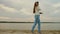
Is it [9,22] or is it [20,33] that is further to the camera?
[9,22]

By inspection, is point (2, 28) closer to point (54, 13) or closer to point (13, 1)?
point (13, 1)

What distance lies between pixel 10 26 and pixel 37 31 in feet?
2.38

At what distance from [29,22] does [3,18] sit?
66cm

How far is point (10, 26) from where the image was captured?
13.3ft

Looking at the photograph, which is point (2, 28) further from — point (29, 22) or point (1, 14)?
point (29, 22)

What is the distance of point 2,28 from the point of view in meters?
3.98

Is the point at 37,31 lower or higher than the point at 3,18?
lower

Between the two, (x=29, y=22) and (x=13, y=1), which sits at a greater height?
(x=13, y=1)

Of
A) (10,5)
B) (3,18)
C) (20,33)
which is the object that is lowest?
(20,33)

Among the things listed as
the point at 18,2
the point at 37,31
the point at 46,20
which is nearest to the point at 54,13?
the point at 46,20

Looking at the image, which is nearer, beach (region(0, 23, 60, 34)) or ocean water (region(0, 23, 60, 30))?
beach (region(0, 23, 60, 34))

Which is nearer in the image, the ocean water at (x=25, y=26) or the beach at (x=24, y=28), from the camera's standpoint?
the beach at (x=24, y=28)

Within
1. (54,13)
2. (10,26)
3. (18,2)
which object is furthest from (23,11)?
(54,13)

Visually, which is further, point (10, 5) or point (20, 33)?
point (10, 5)
